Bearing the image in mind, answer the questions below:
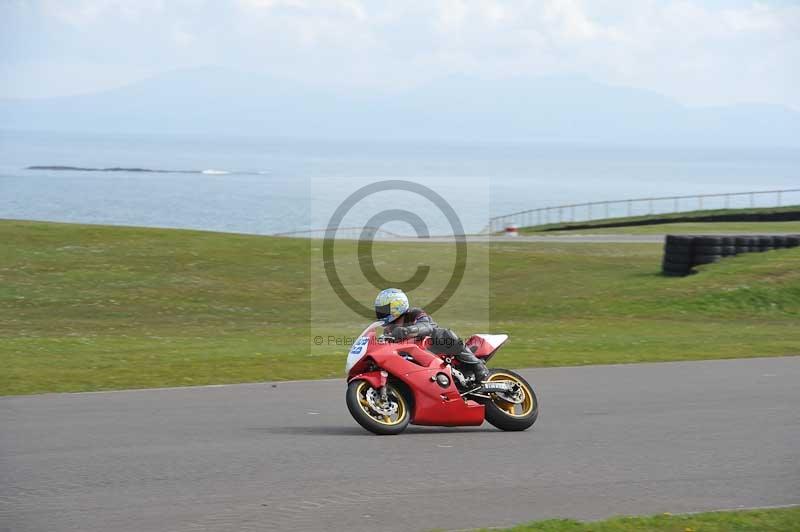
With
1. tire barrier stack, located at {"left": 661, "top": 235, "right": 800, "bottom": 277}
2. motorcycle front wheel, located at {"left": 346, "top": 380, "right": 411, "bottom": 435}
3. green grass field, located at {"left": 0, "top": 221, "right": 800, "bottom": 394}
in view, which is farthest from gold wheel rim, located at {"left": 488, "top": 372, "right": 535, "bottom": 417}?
tire barrier stack, located at {"left": 661, "top": 235, "right": 800, "bottom": 277}

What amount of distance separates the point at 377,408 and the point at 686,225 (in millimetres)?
48712

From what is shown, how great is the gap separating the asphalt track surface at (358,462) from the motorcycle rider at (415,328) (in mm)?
801

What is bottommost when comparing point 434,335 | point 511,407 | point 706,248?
point 511,407

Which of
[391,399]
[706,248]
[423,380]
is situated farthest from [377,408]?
[706,248]

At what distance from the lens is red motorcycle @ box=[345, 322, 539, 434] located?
11.2 m

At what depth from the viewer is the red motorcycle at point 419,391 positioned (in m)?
11.2

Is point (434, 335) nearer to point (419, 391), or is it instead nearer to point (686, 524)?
point (419, 391)

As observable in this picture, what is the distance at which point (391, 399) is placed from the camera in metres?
11.4

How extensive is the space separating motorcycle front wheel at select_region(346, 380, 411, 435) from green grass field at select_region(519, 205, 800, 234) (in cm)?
4359

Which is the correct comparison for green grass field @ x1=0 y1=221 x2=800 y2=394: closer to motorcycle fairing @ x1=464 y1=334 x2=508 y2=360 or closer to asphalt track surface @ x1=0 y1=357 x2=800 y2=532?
asphalt track surface @ x1=0 y1=357 x2=800 y2=532

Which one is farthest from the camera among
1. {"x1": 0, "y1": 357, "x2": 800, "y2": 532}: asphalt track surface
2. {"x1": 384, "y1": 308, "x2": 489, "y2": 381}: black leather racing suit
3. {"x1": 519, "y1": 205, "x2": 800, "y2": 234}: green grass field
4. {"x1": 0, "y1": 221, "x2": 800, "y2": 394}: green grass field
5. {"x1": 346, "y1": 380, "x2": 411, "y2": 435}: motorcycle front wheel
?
{"x1": 519, "y1": 205, "x2": 800, "y2": 234}: green grass field

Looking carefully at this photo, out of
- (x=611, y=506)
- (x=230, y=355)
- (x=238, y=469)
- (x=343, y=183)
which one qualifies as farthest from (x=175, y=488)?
(x=343, y=183)

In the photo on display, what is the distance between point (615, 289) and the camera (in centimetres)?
3172

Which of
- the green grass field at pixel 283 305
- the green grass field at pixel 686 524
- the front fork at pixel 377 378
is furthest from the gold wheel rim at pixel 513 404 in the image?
the green grass field at pixel 283 305
